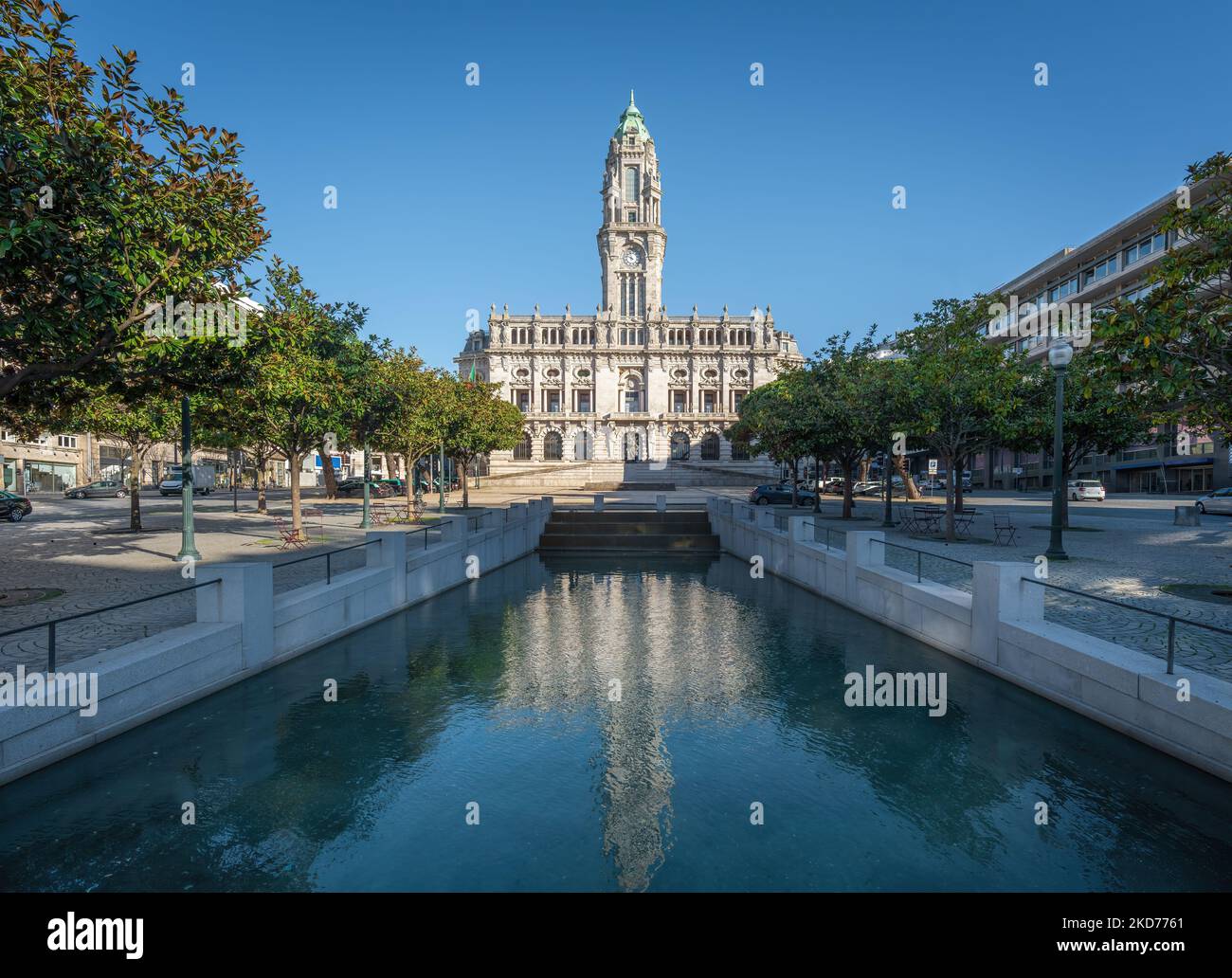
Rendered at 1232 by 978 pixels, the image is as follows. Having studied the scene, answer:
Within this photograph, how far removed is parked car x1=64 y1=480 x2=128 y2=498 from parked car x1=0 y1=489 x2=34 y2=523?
926 inches

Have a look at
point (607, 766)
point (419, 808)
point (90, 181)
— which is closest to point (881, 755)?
point (607, 766)

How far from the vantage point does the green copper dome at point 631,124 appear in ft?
342

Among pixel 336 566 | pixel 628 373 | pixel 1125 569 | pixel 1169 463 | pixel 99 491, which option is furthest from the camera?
pixel 628 373

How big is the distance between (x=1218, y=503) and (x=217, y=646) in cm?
4514

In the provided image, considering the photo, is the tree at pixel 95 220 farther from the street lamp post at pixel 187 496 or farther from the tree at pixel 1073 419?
the tree at pixel 1073 419

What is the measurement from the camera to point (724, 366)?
9556 centimetres

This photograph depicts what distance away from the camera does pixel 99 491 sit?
169ft

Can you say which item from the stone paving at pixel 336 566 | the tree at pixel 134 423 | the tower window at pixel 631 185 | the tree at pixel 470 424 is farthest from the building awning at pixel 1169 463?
the tower window at pixel 631 185

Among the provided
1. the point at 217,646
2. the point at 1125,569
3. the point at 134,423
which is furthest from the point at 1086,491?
the point at 134,423

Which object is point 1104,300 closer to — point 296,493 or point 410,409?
point 410,409

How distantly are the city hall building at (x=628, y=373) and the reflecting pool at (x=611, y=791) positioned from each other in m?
82.9

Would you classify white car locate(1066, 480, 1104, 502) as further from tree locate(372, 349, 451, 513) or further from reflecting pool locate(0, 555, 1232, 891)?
reflecting pool locate(0, 555, 1232, 891)

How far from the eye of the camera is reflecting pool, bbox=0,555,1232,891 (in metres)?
4.77
